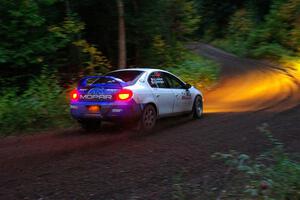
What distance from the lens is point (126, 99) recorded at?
1146cm

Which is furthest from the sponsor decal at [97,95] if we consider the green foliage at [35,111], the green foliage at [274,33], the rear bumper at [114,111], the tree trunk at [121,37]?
the green foliage at [274,33]

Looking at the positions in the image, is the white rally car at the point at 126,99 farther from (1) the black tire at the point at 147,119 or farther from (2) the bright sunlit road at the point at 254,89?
(2) the bright sunlit road at the point at 254,89

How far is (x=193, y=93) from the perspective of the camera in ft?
47.3

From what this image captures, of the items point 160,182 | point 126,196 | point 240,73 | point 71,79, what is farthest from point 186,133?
point 240,73

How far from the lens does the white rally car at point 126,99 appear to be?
1146 cm

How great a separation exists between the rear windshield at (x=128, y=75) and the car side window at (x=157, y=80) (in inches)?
13.2

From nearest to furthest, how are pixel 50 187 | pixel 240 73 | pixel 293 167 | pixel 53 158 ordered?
pixel 293 167 → pixel 50 187 → pixel 53 158 → pixel 240 73

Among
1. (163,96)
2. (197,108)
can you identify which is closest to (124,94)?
(163,96)

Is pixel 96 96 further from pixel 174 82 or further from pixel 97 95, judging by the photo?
pixel 174 82

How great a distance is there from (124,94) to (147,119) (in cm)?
106

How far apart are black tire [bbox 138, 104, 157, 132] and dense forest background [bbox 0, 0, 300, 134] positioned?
9.28 feet

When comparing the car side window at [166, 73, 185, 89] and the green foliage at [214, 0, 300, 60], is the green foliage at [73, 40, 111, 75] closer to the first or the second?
the car side window at [166, 73, 185, 89]

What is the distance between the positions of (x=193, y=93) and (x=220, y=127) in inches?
90.7

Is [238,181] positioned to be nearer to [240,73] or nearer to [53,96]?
[53,96]
